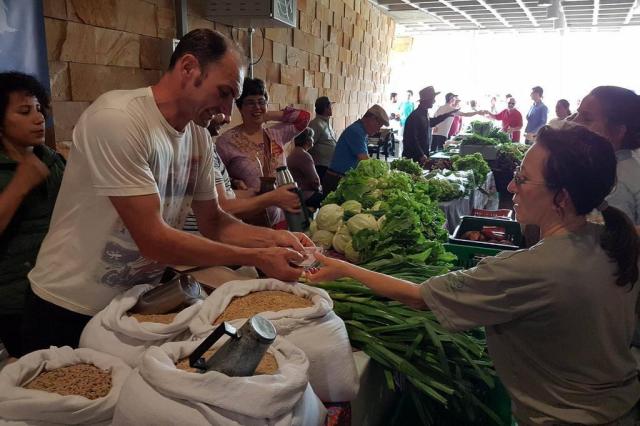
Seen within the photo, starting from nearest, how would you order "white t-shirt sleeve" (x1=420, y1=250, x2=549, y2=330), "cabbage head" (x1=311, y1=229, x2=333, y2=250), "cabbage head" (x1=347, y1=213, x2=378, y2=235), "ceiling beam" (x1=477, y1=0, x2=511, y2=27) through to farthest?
"white t-shirt sleeve" (x1=420, y1=250, x2=549, y2=330)
"cabbage head" (x1=347, y1=213, x2=378, y2=235)
"cabbage head" (x1=311, y1=229, x2=333, y2=250)
"ceiling beam" (x1=477, y1=0, x2=511, y2=27)

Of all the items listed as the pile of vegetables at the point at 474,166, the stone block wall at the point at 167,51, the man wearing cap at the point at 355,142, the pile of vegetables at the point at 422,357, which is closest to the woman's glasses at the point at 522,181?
the pile of vegetables at the point at 422,357

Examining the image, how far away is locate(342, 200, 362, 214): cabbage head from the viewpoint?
2639mm

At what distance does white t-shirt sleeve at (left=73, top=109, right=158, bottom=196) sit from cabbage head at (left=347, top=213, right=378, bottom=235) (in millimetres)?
1298

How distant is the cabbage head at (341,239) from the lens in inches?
96.3

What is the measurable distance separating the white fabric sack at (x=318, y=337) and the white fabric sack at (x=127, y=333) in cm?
5

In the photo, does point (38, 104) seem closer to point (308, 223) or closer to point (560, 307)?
point (308, 223)

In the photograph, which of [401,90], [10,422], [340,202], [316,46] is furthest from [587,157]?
[401,90]

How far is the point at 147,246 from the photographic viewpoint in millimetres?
1314

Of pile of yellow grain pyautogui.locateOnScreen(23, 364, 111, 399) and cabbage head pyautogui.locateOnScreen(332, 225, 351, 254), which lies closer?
pile of yellow grain pyautogui.locateOnScreen(23, 364, 111, 399)

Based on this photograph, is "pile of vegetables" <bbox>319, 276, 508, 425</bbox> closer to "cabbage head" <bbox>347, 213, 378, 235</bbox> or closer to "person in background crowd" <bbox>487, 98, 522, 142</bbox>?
"cabbage head" <bbox>347, 213, 378, 235</bbox>

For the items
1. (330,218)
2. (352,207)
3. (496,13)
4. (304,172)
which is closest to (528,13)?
(496,13)

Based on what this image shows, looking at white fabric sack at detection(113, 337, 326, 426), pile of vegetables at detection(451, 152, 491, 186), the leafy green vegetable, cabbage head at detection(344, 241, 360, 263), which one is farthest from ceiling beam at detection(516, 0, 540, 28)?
white fabric sack at detection(113, 337, 326, 426)

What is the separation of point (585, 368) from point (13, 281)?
2.07m

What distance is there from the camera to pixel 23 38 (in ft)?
8.50
